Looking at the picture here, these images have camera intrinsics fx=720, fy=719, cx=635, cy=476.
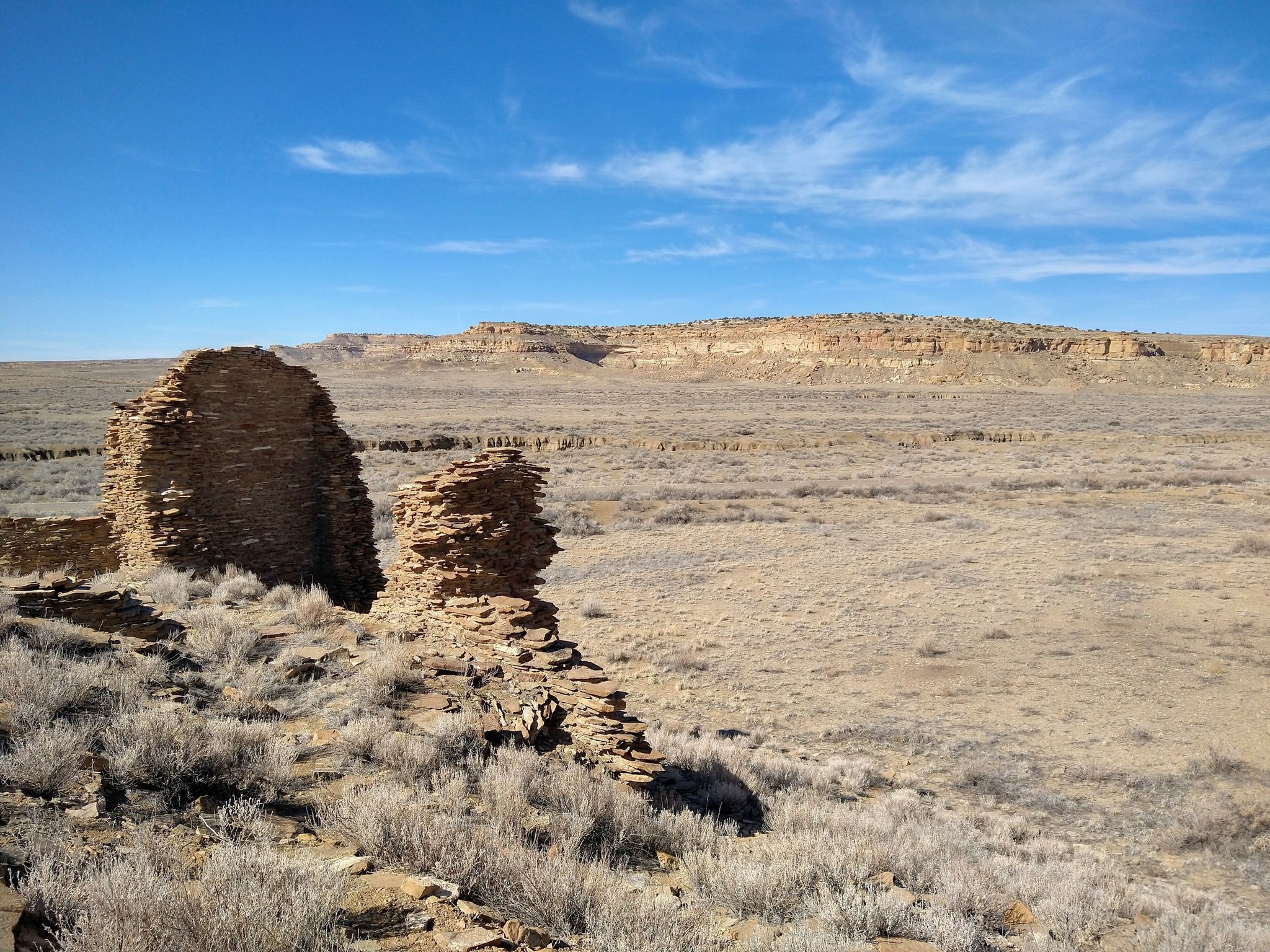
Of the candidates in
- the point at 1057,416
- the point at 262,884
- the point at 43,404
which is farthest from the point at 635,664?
the point at 43,404

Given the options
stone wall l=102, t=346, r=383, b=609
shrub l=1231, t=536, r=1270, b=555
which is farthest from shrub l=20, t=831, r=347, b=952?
shrub l=1231, t=536, r=1270, b=555

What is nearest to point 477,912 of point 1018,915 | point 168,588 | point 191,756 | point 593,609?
point 191,756

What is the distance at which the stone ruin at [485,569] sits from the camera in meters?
6.98

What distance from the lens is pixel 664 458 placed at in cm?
3556

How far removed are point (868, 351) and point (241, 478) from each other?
97946 mm

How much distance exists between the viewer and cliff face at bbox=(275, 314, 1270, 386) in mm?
90688

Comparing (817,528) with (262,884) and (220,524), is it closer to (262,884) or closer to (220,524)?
(220,524)

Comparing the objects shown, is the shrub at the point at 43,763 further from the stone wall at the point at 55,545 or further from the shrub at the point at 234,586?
the stone wall at the point at 55,545

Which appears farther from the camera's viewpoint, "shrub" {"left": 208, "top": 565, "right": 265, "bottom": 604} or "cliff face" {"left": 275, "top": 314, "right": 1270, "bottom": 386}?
"cliff face" {"left": 275, "top": 314, "right": 1270, "bottom": 386}

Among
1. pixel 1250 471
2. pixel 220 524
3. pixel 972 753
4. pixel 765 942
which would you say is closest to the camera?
pixel 765 942

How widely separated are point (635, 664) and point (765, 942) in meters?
8.50

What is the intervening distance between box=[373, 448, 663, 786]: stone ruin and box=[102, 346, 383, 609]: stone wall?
11.6ft

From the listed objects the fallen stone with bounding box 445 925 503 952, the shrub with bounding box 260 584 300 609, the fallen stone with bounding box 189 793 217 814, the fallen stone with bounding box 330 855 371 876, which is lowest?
the fallen stone with bounding box 445 925 503 952

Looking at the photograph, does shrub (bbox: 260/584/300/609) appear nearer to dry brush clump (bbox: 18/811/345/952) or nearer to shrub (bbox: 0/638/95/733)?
shrub (bbox: 0/638/95/733)
